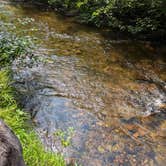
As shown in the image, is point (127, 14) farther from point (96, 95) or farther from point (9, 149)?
point (9, 149)

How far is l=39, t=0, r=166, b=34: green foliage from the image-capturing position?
27.6 ft

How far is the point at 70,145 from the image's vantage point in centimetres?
460

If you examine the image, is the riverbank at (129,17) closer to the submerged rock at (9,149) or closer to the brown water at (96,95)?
the brown water at (96,95)

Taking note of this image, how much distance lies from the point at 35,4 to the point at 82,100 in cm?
762

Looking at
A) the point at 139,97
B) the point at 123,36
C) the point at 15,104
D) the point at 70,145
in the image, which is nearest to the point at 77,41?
the point at 123,36

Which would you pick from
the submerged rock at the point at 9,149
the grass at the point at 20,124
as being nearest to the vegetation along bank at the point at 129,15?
the grass at the point at 20,124

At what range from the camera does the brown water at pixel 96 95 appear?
15.2ft

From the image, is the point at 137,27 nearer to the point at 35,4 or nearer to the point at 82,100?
the point at 82,100

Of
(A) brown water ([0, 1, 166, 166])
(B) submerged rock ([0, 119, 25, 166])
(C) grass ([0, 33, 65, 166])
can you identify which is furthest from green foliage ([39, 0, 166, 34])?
(B) submerged rock ([0, 119, 25, 166])

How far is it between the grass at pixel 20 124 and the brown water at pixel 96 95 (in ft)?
0.85

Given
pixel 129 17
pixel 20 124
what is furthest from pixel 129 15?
pixel 20 124

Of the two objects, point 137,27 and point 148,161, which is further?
point 137,27

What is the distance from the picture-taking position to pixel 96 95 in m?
6.00

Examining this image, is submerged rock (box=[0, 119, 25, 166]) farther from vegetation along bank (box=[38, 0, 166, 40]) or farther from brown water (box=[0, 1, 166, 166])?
vegetation along bank (box=[38, 0, 166, 40])
